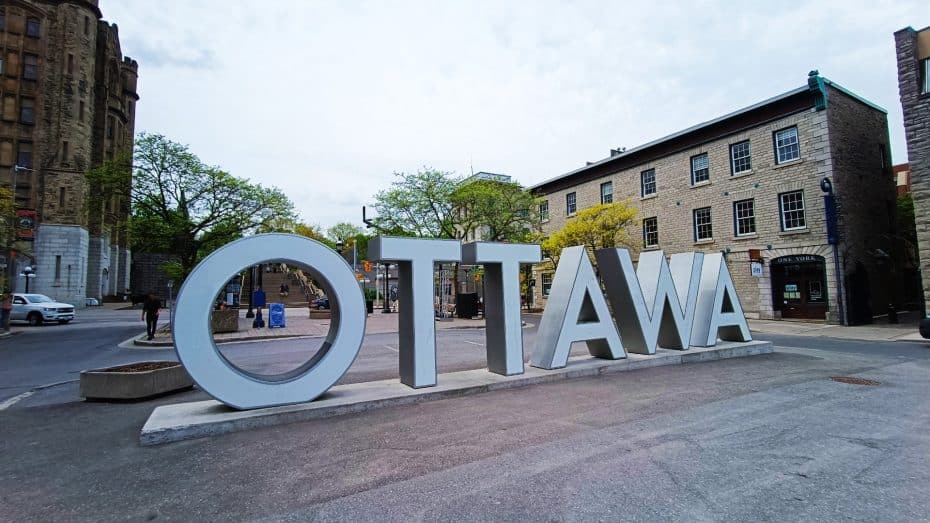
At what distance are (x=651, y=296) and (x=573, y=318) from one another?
2.42m

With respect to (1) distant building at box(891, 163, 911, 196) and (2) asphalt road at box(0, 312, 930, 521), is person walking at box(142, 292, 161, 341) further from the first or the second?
(1) distant building at box(891, 163, 911, 196)

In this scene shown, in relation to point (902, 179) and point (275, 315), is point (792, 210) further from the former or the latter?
point (902, 179)

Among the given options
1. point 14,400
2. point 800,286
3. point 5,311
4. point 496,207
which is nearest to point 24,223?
point 5,311

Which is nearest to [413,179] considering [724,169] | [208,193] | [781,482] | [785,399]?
[208,193]

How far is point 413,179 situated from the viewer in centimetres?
2691

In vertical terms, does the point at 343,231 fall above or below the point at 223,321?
above

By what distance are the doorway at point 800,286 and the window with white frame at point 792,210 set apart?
4.93 ft

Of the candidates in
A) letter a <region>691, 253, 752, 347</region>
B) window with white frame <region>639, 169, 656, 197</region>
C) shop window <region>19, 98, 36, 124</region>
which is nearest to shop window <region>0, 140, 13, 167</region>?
shop window <region>19, 98, 36, 124</region>

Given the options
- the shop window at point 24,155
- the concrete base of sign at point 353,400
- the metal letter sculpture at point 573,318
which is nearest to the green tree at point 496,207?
the metal letter sculpture at point 573,318

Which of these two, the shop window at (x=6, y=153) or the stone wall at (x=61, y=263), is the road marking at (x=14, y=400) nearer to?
the stone wall at (x=61, y=263)

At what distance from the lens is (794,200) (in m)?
20.6

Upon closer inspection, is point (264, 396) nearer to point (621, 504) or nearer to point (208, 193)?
point (621, 504)

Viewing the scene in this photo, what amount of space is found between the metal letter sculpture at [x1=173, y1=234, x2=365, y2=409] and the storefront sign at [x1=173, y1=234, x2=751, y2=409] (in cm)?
1

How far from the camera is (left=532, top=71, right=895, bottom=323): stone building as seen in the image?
64.3 ft
